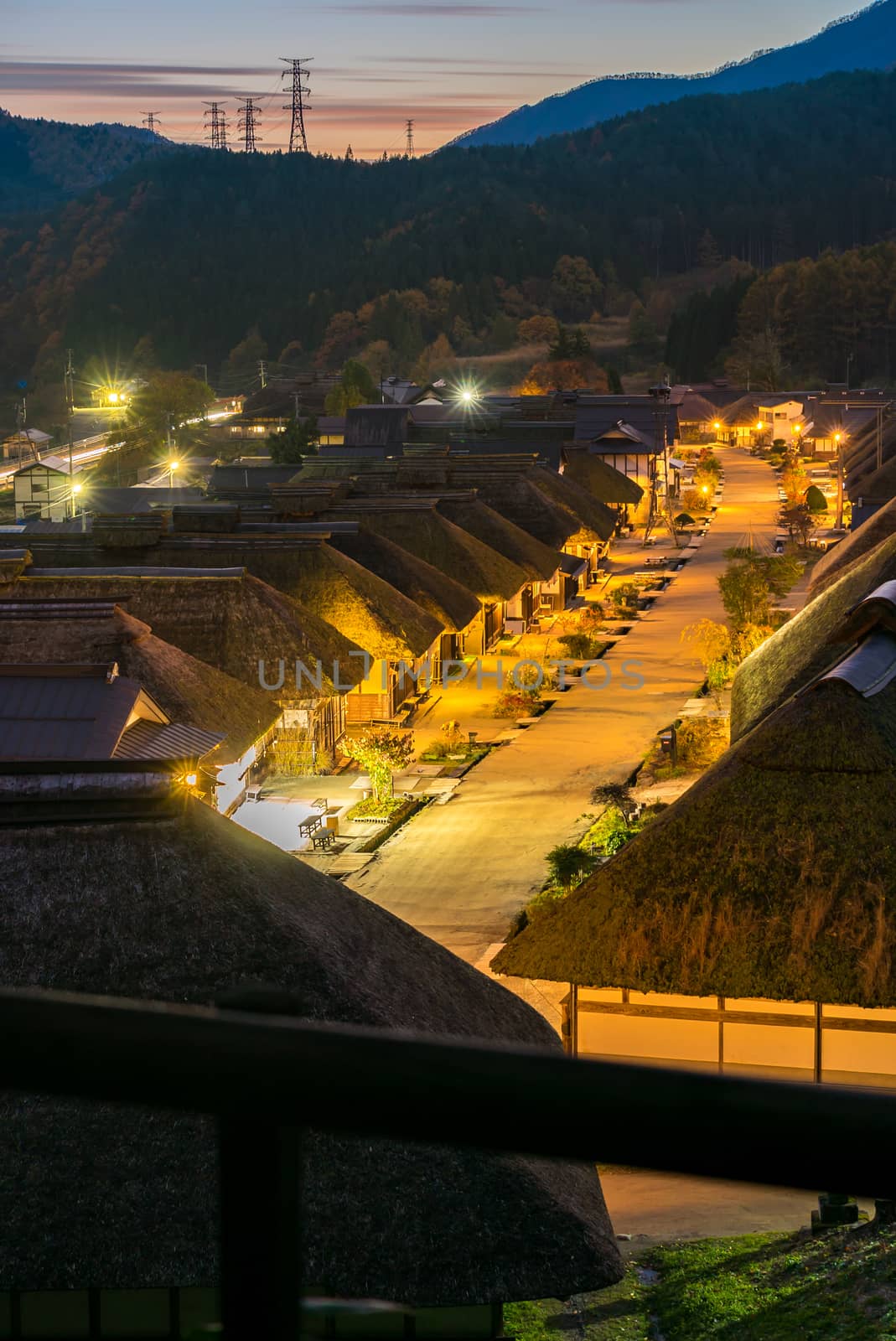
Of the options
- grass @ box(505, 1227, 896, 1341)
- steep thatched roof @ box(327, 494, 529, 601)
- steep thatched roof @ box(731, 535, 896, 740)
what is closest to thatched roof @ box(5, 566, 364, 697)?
steep thatched roof @ box(731, 535, 896, 740)


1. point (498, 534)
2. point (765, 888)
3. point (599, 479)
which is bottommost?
point (765, 888)

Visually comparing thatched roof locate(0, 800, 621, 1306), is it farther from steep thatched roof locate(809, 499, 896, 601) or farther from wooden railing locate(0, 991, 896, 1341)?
steep thatched roof locate(809, 499, 896, 601)

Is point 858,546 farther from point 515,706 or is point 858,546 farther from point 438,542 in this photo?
point 438,542

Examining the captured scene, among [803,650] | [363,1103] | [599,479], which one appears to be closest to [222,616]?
[803,650]

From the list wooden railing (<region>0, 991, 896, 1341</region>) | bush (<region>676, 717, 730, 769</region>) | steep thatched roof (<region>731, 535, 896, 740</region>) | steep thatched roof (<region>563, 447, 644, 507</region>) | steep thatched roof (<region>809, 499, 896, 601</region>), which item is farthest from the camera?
steep thatched roof (<region>563, 447, 644, 507</region>)

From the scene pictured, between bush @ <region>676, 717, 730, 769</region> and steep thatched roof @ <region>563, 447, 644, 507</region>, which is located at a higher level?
steep thatched roof @ <region>563, 447, 644, 507</region>

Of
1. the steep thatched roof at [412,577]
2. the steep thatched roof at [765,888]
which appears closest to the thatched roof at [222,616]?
the steep thatched roof at [412,577]

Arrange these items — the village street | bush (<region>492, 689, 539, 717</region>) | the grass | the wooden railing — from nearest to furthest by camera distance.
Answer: the wooden railing, the grass, the village street, bush (<region>492, 689, 539, 717</region>)
